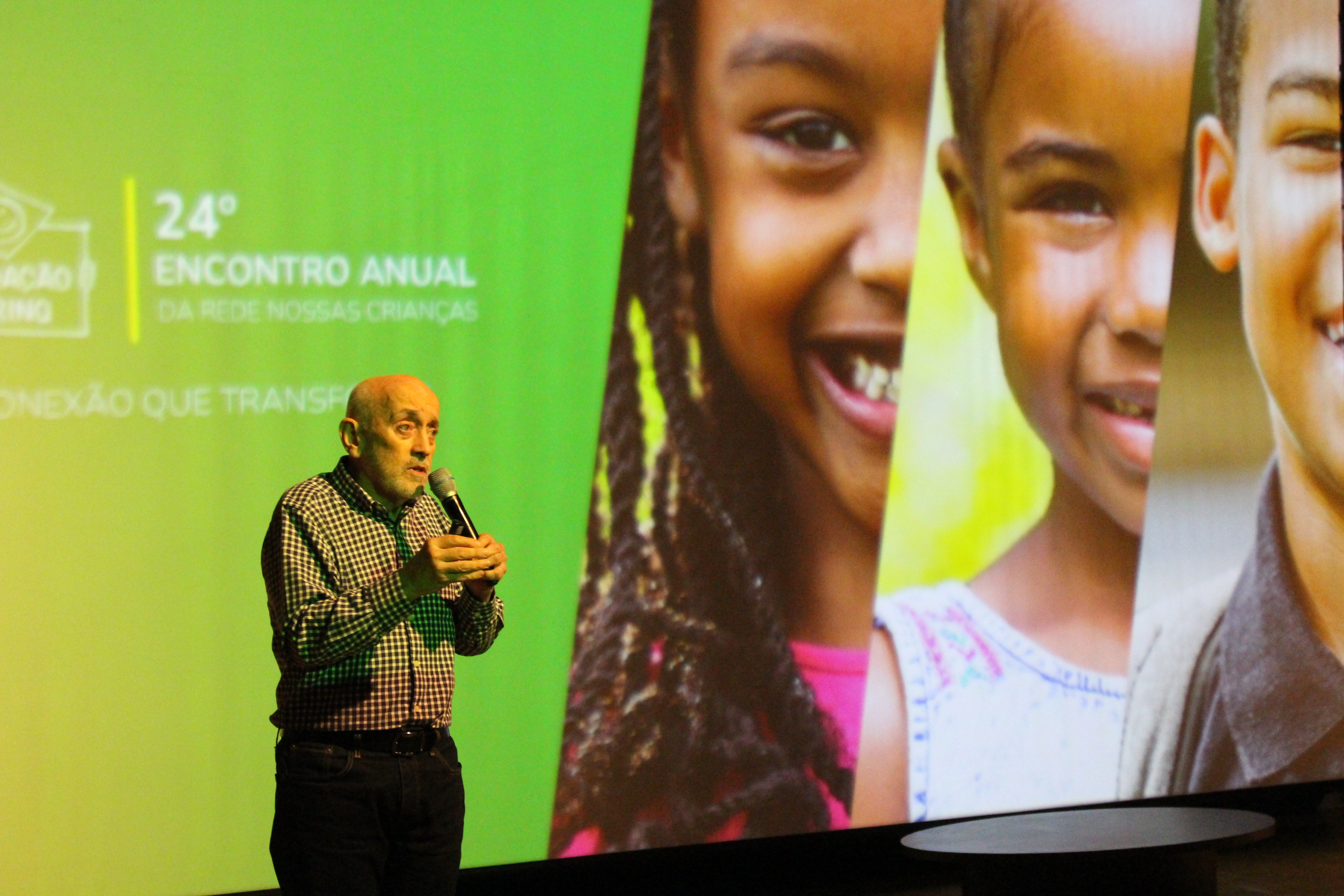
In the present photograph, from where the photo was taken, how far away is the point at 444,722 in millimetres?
2424

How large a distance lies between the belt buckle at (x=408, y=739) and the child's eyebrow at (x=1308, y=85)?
13.9ft

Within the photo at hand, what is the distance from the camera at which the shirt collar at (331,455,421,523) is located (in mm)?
2412

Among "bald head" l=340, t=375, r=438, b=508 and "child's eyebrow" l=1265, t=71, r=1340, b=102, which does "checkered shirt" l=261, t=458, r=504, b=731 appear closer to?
"bald head" l=340, t=375, r=438, b=508

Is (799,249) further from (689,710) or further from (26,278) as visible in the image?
(26,278)

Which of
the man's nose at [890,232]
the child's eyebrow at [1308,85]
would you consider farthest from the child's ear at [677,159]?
the child's eyebrow at [1308,85]

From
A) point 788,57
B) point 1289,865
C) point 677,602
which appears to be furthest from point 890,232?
point 1289,865

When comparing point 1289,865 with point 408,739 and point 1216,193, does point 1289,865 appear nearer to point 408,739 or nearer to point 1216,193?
point 1216,193

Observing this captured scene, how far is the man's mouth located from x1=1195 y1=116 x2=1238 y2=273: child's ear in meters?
1.40

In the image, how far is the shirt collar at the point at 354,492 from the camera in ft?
7.91

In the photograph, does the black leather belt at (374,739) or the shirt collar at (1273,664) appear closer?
the black leather belt at (374,739)

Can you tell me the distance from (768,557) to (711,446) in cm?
38

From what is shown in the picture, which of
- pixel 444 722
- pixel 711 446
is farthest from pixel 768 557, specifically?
pixel 444 722

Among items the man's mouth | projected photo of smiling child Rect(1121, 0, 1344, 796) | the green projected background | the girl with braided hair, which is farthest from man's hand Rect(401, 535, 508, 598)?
projected photo of smiling child Rect(1121, 0, 1344, 796)

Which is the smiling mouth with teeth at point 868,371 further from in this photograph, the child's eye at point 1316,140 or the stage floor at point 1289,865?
the child's eye at point 1316,140
